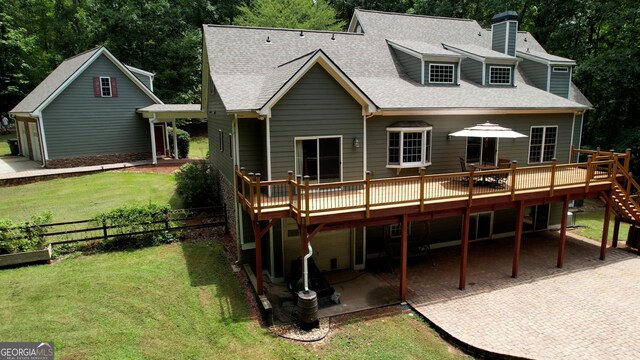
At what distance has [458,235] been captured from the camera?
52.5 feet

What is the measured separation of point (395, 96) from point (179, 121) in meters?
23.4

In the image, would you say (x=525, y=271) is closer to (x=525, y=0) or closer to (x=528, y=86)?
(x=528, y=86)

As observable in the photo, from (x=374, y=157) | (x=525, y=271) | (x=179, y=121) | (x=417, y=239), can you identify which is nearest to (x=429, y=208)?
(x=374, y=157)

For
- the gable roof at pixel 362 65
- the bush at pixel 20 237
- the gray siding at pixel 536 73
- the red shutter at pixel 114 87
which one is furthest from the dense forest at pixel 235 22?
the bush at pixel 20 237

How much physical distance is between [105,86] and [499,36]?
2315cm

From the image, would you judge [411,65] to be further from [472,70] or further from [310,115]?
[310,115]

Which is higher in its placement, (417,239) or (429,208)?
(429,208)

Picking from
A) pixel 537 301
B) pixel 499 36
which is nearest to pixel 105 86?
pixel 499 36

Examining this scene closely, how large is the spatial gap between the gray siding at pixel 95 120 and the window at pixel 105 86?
1.00ft

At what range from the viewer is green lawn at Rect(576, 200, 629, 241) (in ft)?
57.5

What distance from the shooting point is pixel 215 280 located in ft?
38.1

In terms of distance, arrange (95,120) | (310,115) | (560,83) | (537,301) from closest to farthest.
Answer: (537,301), (310,115), (560,83), (95,120)

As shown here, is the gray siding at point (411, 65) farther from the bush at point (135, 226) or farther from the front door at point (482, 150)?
the bush at point (135, 226)

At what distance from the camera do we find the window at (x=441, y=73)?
54.2 feet
